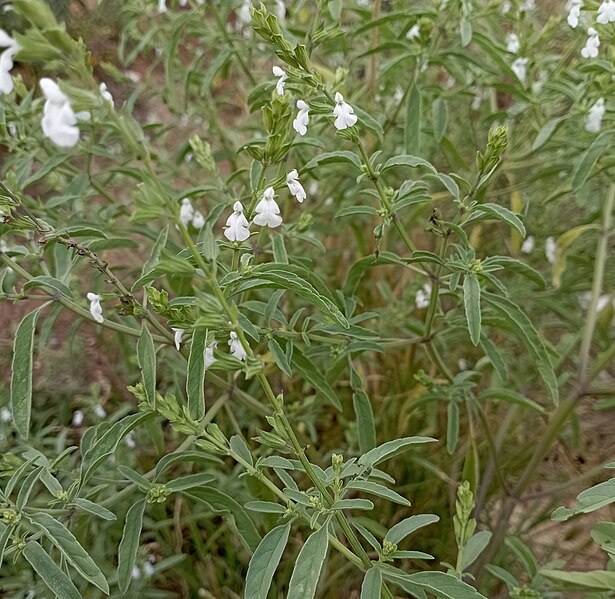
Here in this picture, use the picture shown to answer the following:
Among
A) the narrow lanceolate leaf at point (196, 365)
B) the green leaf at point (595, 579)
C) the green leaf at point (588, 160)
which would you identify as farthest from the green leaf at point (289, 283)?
the green leaf at point (588, 160)

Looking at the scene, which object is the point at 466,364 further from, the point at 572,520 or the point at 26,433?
the point at 26,433

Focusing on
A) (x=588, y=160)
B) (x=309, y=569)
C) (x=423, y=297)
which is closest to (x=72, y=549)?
(x=309, y=569)

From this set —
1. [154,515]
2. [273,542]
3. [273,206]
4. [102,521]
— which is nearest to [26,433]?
[273,542]

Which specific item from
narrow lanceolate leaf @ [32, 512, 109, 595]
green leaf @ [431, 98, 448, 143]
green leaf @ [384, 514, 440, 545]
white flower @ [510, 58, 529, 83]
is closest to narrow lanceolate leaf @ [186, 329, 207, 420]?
narrow lanceolate leaf @ [32, 512, 109, 595]

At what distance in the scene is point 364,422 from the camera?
60.9 inches

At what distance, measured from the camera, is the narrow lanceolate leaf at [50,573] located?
110cm

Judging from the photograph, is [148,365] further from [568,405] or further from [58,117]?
[568,405]

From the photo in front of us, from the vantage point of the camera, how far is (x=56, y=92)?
0.82m

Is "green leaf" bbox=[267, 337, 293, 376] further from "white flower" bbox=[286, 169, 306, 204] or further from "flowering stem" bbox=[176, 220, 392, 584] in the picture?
"white flower" bbox=[286, 169, 306, 204]

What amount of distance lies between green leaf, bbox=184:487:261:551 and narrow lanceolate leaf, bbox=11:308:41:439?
1.20 feet

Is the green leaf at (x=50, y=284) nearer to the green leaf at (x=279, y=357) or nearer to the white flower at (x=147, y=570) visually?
the green leaf at (x=279, y=357)

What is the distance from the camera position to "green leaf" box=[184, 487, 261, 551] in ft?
4.22

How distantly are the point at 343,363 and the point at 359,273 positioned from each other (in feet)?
0.81

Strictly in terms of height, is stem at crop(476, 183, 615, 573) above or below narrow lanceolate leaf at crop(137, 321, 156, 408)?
below
